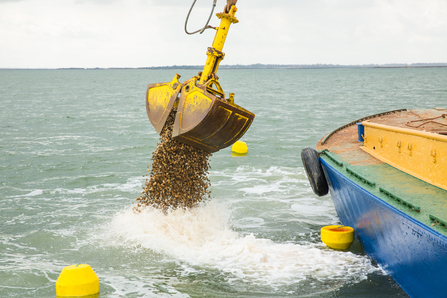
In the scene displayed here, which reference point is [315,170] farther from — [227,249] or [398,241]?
[398,241]

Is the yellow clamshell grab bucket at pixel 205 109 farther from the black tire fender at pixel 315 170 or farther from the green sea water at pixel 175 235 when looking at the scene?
the black tire fender at pixel 315 170

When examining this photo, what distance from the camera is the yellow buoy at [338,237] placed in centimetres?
651

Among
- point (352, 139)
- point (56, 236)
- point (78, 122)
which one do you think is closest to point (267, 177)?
point (352, 139)

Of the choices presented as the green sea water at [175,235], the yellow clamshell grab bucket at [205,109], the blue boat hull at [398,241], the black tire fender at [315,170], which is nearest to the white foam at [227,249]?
the green sea water at [175,235]

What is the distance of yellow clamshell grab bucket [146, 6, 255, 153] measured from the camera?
5809 millimetres

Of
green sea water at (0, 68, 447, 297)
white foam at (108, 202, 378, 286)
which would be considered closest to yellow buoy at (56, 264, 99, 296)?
green sea water at (0, 68, 447, 297)

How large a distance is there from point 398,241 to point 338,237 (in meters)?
1.75

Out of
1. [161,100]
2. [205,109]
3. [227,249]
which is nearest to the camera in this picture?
[205,109]

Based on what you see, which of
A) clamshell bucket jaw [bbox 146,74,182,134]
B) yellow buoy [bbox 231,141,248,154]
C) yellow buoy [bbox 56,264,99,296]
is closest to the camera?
yellow buoy [bbox 56,264,99,296]

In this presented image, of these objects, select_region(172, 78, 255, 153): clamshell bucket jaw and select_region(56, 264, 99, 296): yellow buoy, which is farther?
select_region(172, 78, 255, 153): clamshell bucket jaw

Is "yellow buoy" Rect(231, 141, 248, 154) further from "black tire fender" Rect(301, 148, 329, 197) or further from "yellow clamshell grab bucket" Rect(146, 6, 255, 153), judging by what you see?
"yellow clamshell grab bucket" Rect(146, 6, 255, 153)

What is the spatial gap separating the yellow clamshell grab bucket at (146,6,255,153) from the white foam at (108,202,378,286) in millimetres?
1457

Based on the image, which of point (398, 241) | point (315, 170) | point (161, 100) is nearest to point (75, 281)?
point (161, 100)

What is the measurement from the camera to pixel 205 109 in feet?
18.9
